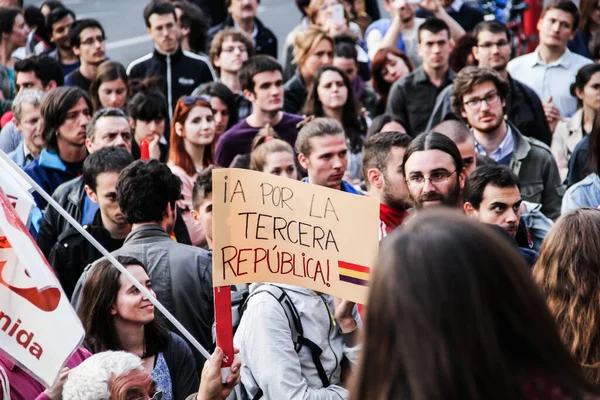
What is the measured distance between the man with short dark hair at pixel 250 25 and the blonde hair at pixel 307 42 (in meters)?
2.18

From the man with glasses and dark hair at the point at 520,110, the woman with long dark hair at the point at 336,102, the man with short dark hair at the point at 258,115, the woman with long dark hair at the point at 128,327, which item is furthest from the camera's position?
the woman with long dark hair at the point at 336,102

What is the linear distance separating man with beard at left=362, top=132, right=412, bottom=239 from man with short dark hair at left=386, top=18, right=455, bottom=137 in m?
3.03

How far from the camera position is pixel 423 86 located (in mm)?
9219

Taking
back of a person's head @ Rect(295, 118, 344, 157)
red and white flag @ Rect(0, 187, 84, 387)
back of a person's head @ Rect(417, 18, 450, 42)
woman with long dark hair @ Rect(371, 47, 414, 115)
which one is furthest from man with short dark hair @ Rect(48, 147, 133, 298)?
woman with long dark hair @ Rect(371, 47, 414, 115)

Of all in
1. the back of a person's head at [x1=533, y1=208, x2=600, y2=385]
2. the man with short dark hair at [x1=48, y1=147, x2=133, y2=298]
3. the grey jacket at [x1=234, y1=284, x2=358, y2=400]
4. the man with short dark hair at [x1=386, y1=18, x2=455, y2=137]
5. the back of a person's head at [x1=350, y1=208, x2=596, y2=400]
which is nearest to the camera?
the back of a person's head at [x1=350, y1=208, x2=596, y2=400]

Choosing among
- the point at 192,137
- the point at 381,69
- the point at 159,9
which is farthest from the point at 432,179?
the point at 159,9

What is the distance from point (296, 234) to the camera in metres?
3.78

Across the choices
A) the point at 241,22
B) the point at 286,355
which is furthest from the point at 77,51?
the point at 286,355

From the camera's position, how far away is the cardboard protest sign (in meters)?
3.72

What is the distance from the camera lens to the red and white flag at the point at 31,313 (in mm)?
3520

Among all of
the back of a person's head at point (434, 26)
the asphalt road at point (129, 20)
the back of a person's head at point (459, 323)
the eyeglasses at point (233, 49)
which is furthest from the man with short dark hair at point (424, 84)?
the asphalt road at point (129, 20)

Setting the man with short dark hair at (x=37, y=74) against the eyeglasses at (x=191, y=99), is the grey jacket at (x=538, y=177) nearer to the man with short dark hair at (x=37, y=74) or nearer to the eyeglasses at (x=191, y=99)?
the eyeglasses at (x=191, y=99)

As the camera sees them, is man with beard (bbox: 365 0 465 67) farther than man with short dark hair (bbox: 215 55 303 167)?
Yes

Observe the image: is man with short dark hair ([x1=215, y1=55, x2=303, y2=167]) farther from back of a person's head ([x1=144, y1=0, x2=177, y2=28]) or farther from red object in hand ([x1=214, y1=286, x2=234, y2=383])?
red object in hand ([x1=214, y1=286, x2=234, y2=383])
